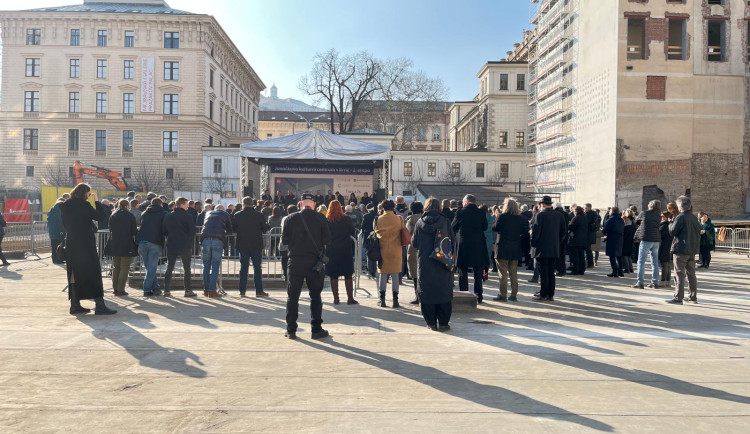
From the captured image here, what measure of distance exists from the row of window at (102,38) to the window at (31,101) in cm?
488

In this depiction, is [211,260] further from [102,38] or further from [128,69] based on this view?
[102,38]

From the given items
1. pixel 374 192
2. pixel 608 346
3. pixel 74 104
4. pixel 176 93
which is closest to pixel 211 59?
pixel 176 93

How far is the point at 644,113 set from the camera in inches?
1358

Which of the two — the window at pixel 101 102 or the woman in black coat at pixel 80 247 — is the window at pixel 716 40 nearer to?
the woman in black coat at pixel 80 247

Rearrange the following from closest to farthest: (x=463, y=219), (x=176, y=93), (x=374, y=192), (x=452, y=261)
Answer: (x=452, y=261) → (x=463, y=219) → (x=374, y=192) → (x=176, y=93)

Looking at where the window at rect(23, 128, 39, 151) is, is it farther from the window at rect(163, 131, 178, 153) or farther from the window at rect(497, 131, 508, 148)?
the window at rect(497, 131, 508, 148)

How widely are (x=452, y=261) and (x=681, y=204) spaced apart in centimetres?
520

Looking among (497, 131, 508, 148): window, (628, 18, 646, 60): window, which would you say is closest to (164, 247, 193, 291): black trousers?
(628, 18, 646, 60): window

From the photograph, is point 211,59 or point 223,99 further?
point 223,99

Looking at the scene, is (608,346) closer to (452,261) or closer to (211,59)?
(452,261)

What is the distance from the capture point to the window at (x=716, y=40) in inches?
1411

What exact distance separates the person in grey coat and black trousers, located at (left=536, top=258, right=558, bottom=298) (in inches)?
83.4

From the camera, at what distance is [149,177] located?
56906mm

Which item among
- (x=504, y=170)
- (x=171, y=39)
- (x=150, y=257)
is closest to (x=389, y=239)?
(x=150, y=257)
